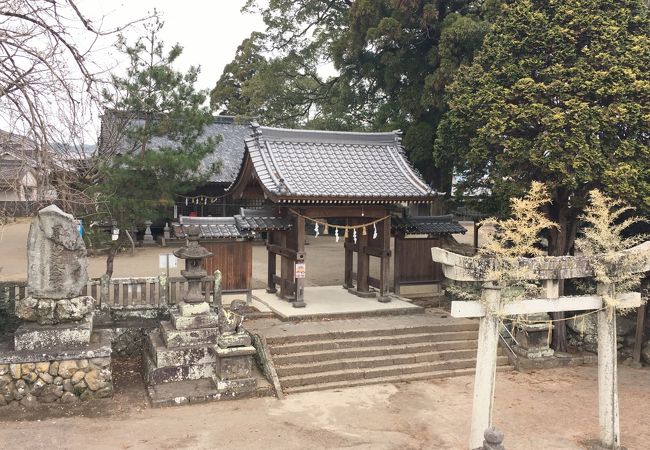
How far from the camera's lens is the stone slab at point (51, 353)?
360 inches

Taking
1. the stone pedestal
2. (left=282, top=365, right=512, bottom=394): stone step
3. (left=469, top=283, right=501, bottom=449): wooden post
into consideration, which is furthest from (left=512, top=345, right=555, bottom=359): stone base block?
(left=469, top=283, right=501, bottom=449): wooden post

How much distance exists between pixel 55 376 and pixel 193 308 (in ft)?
8.98

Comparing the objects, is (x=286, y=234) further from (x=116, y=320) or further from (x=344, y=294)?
(x=116, y=320)

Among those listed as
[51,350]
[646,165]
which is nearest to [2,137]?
[51,350]

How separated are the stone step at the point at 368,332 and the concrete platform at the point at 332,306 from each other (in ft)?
4.33

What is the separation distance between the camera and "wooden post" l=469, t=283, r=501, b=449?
7.56 meters

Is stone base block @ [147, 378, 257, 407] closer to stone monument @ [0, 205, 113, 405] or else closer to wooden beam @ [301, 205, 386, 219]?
stone monument @ [0, 205, 113, 405]

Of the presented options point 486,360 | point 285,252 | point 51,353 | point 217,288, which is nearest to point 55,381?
point 51,353

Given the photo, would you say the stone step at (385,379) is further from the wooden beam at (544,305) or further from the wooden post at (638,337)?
the wooden beam at (544,305)

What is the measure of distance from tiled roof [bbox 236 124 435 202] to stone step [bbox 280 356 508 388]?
456 centimetres

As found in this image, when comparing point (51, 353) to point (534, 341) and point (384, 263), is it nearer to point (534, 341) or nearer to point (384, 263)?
point (384, 263)

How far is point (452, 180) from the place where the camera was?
20391 millimetres

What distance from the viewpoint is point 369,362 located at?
1148 cm

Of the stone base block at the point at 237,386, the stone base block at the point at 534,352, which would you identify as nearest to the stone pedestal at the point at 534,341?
the stone base block at the point at 534,352
